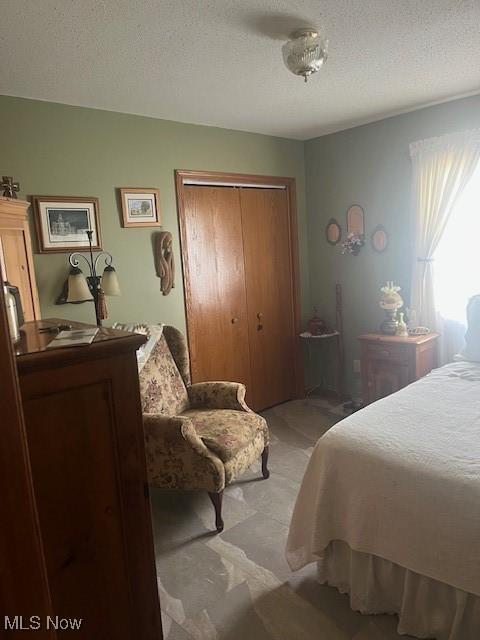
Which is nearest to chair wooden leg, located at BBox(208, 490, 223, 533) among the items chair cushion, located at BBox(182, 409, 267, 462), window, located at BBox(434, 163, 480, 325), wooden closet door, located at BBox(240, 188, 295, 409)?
chair cushion, located at BBox(182, 409, 267, 462)

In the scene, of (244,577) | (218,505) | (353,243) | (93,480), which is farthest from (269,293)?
(93,480)

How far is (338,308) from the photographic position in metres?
4.31

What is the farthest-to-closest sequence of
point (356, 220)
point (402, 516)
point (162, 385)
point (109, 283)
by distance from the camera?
point (356, 220), point (162, 385), point (109, 283), point (402, 516)

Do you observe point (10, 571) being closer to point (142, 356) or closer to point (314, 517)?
point (314, 517)

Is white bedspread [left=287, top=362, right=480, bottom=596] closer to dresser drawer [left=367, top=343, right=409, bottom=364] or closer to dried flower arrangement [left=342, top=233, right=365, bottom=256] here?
dresser drawer [left=367, top=343, right=409, bottom=364]

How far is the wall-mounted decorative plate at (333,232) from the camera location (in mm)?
4199

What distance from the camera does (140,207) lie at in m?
3.23

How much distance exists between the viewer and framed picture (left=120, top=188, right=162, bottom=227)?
3148mm

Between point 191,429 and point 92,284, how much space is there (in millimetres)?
1188

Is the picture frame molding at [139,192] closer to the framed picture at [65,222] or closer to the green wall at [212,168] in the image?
the green wall at [212,168]

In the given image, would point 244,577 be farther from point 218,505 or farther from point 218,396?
point 218,396

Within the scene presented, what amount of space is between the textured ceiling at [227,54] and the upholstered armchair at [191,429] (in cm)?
158

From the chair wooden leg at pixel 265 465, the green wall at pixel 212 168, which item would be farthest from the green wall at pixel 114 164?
the chair wooden leg at pixel 265 465

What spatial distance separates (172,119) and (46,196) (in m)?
1.15
